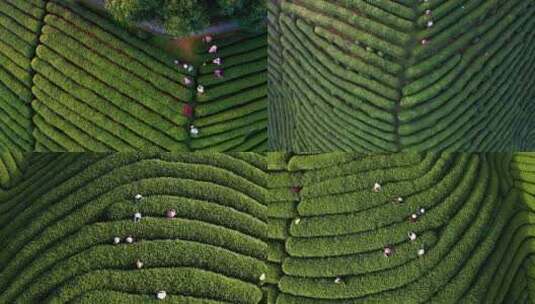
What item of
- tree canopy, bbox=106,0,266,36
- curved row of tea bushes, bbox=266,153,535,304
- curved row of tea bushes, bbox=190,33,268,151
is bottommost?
curved row of tea bushes, bbox=266,153,535,304

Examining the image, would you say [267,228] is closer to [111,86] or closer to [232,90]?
[232,90]

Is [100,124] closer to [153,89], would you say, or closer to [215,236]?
[153,89]

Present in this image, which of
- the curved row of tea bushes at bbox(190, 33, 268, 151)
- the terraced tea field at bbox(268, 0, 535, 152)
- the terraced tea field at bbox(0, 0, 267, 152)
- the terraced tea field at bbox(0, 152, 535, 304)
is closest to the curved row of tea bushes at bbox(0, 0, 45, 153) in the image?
the terraced tea field at bbox(0, 0, 267, 152)

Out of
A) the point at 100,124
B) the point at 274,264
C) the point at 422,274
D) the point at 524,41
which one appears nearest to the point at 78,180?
the point at 100,124

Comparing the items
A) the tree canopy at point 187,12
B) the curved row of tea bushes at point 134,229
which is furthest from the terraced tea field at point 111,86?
the curved row of tea bushes at point 134,229

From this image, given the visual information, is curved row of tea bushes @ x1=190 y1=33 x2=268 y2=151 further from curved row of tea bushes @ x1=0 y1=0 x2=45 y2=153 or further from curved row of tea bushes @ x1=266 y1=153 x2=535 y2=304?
curved row of tea bushes @ x1=0 y1=0 x2=45 y2=153

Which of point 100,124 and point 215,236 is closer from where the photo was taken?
point 215,236
